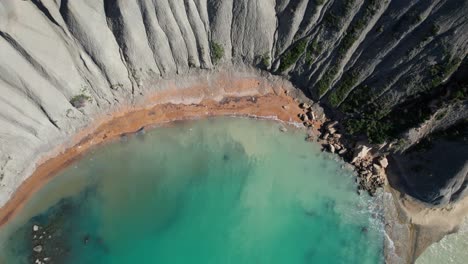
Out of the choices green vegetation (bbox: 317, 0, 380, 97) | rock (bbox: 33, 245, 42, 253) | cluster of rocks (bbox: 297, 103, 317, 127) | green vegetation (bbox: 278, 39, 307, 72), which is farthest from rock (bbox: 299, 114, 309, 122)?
rock (bbox: 33, 245, 42, 253)

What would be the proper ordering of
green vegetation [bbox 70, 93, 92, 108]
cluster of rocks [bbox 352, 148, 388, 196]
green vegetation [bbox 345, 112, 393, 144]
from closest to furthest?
1. green vegetation [bbox 70, 93, 92, 108]
2. green vegetation [bbox 345, 112, 393, 144]
3. cluster of rocks [bbox 352, 148, 388, 196]

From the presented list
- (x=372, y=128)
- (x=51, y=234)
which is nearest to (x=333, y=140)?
(x=372, y=128)

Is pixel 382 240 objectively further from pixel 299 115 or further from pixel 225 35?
pixel 225 35

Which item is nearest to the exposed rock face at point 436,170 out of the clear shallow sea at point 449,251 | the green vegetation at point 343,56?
the clear shallow sea at point 449,251

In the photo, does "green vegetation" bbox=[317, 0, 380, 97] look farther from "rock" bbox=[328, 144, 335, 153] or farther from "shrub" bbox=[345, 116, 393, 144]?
"rock" bbox=[328, 144, 335, 153]

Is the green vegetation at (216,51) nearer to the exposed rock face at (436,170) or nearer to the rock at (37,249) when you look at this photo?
the exposed rock face at (436,170)

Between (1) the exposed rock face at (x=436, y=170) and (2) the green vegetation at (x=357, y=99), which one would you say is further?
(2) the green vegetation at (x=357, y=99)

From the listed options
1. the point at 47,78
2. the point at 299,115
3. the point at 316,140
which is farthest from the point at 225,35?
the point at 47,78
